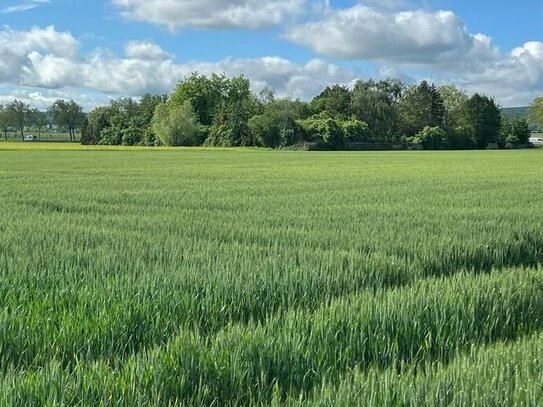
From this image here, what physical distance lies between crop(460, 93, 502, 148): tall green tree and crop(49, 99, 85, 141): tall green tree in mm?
88335

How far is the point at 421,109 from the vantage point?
12544 centimetres

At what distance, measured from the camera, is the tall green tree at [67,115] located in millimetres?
157625

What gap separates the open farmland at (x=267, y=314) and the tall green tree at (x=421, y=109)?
113m

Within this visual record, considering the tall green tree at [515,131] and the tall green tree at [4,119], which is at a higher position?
the tall green tree at [4,119]

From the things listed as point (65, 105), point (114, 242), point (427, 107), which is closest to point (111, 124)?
point (65, 105)

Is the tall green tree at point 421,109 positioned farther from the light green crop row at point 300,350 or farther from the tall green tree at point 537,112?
the light green crop row at point 300,350

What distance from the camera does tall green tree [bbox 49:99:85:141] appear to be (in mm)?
157625

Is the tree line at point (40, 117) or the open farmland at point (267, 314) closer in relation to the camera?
the open farmland at point (267, 314)

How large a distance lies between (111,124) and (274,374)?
12137 centimetres

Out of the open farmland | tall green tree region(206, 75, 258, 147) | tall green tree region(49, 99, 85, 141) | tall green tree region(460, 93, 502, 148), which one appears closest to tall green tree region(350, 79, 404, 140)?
tall green tree region(460, 93, 502, 148)

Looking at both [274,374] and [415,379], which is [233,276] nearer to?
[274,374]

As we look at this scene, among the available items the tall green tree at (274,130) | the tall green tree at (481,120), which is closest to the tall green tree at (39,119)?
the tall green tree at (274,130)

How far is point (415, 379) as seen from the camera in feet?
12.7

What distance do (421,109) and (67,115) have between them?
82.7 meters
